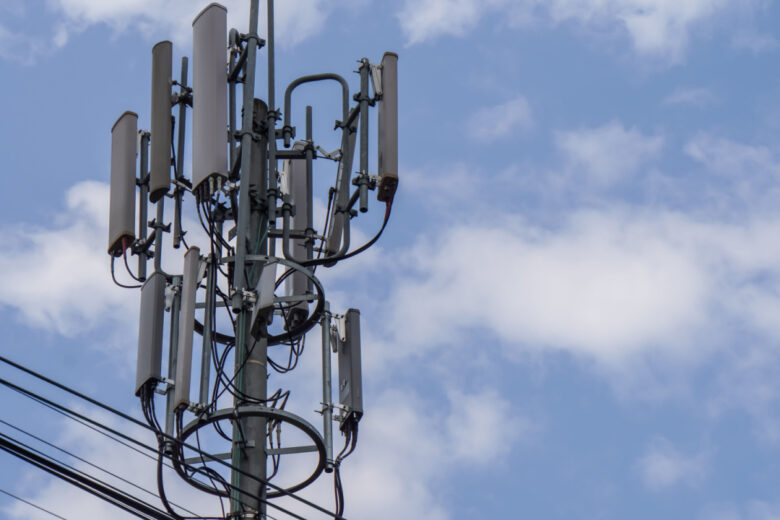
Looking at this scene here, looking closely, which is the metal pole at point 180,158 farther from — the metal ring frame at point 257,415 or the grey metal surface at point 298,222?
the metal ring frame at point 257,415

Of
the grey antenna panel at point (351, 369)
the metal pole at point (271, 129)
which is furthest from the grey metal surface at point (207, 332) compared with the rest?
the grey antenna panel at point (351, 369)

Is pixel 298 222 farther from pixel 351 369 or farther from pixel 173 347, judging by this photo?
pixel 173 347

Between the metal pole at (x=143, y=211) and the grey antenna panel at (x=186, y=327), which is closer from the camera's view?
the grey antenna panel at (x=186, y=327)

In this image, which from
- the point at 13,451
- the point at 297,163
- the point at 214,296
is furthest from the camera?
the point at 297,163

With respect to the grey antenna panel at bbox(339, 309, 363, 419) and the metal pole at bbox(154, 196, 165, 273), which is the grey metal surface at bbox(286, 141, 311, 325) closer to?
the grey antenna panel at bbox(339, 309, 363, 419)

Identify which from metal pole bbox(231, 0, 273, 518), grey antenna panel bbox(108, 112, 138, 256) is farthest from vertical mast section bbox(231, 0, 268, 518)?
grey antenna panel bbox(108, 112, 138, 256)

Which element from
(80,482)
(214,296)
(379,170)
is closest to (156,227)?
(214,296)

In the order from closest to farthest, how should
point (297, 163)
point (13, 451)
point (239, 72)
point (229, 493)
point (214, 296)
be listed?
point (13, 451) < point (229, 493) < point (214, 296) < point (239, 72) < point (297, 163)

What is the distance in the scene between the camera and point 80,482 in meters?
11.7

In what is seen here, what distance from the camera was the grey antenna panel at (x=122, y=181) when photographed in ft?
52.1

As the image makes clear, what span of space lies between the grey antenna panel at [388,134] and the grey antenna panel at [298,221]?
123 cm

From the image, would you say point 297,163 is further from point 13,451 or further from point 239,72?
point 13,451

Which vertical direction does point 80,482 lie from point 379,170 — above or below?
below

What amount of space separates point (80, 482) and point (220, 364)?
3.03 m
